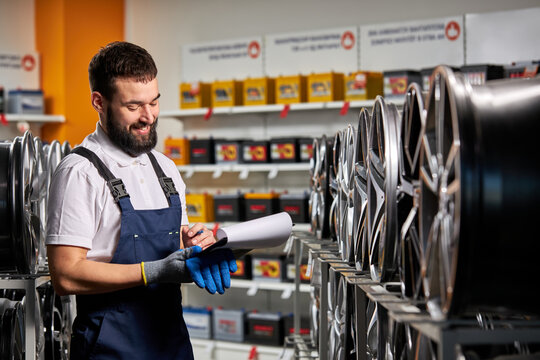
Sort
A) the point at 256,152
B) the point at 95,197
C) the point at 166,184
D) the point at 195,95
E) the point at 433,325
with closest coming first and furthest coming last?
the point at 433,325 < the point at 95,197 < the point at 166,184 < the point at 256,152 < the point at 195,95

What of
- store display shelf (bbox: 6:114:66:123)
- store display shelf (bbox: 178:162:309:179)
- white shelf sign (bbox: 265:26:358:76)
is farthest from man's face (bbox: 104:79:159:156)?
store display shelf (bbox: 6:114:66:123)

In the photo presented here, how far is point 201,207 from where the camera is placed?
6.33 m

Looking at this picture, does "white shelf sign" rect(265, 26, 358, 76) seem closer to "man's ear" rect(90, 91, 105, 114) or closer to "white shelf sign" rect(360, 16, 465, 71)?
"white shelf sign" rect(360, 16, 465, 71)

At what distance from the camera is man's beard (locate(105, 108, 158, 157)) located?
217cm

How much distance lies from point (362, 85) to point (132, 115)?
3.85 metres

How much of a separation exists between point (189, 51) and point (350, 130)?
16.3ft

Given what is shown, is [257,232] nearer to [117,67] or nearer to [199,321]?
[117,67]

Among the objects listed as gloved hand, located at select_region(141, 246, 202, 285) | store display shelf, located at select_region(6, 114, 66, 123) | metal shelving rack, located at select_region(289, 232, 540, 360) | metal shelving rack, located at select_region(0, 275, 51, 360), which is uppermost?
store display shelf, located at select_region(6, 114, 66, 123)

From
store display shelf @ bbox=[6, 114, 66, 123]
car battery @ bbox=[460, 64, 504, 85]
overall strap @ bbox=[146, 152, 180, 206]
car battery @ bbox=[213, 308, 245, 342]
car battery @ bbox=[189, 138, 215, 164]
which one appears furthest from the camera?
store display shelf @ bbox=[6, 114, 66, 123]

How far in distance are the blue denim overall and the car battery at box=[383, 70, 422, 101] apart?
12.1 ft

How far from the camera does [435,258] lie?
1423mm

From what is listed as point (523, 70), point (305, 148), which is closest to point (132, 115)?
point (523, 70)

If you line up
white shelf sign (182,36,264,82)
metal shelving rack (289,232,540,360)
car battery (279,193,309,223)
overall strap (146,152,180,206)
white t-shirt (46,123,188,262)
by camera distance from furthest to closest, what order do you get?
white shelf sign (182,36,264,82) < car battery (279,193,309,223) < overall strap (146,152,180,206) < white t-shirt (46,123,188,262) < metal shelving rack (289,232,540,360)

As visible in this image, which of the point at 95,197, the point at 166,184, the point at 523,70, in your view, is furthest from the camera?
the point at 523,70
